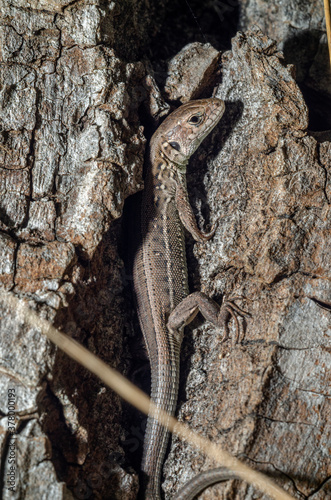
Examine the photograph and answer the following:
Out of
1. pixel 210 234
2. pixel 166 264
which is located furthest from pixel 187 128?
pixel 166 264

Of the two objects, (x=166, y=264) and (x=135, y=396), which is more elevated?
(x=166, y=264)

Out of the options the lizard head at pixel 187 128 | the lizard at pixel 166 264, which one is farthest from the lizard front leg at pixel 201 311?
the lizard head at pixel 187 128

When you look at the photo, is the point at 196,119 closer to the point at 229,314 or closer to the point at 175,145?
the point at 175,145

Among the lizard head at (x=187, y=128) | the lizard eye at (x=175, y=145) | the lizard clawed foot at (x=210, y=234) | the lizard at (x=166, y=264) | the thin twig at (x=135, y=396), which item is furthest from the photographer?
the lizard eye at (x=175, y=145)

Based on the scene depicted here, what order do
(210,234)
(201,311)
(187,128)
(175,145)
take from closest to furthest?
(201,311) → (210,234) → (187,128) → (175,145)

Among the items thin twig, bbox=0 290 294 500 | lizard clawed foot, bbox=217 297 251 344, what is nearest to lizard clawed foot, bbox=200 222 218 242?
lizard clawed foot, bbox=217 297 251 344

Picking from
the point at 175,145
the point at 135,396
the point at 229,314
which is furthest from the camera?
the point at 175,145

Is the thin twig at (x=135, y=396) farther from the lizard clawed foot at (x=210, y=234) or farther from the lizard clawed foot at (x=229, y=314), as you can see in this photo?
the lizard clawed foot at (x=210, y=234)
